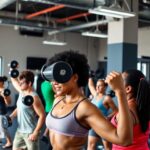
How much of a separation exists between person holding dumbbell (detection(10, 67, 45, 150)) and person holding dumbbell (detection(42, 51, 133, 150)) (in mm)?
1203

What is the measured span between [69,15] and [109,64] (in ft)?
13.9

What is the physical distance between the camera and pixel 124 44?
691cm

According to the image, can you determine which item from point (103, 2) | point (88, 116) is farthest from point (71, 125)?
point (103, 2)

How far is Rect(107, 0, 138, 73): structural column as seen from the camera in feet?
22.7

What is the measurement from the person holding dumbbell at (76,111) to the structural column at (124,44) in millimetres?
5412

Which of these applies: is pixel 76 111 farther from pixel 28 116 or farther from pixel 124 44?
pixel 124 44

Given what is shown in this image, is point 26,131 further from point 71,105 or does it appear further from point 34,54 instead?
point 34,54

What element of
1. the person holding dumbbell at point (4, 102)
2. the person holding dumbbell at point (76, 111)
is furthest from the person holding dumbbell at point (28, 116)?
the person holding dumbbell at point (4, 102)

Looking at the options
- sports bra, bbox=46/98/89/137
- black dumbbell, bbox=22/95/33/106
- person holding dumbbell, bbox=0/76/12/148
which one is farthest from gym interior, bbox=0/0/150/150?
sports bra, bbox=46/98/89/137

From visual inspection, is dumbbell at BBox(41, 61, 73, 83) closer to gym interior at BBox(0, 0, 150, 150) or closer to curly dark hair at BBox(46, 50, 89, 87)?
curly dark hair at BBox(46, 50, 89, 87)

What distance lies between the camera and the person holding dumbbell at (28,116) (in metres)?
2.79

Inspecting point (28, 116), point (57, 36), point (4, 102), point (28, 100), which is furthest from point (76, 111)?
point (57, 36)

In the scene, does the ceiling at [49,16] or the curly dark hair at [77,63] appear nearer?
the curly dark hair at [77,63]

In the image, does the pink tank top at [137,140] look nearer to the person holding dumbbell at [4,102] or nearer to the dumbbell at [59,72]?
the dumbbell at [59,72]
